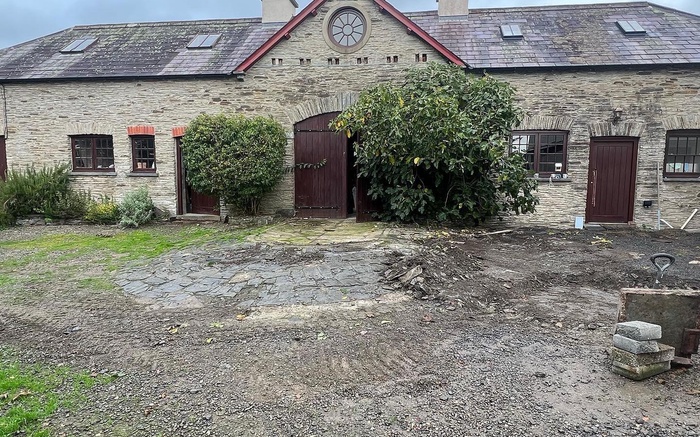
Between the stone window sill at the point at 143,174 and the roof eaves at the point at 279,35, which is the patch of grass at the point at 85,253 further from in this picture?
the roof eaves at the point at 279,35

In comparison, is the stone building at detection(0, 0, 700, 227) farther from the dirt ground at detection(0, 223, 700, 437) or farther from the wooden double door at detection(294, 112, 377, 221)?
the dirt ground at detection(0, 223, 700, 437)

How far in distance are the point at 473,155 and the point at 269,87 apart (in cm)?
587

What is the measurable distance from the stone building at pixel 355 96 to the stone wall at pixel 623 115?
3 cm

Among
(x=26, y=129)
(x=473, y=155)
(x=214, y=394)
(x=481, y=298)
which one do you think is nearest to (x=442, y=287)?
(x=481, y=298)

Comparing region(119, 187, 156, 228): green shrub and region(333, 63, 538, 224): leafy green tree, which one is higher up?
region(333, 63, 538, 224): leafy green tree

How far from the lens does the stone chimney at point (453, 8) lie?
46.3 ft

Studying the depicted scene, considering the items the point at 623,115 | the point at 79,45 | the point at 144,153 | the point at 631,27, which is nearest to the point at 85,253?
the point at 144,153

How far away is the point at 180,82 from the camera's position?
41.3ft

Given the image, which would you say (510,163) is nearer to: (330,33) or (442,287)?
(442,287)

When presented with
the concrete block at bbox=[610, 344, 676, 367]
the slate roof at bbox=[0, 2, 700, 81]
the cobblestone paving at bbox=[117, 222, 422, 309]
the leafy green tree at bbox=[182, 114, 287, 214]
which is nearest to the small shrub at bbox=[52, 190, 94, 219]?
the slate roof at bbox=[0, 2, 700, 81]

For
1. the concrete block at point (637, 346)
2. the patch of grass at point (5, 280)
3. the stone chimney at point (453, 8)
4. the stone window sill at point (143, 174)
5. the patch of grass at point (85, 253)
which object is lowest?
the patch of grass at point (5, 280)

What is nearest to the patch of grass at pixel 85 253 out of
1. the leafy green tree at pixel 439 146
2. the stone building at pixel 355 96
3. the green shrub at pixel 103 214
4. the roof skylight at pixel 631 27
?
the green shrub at pixel 103 214

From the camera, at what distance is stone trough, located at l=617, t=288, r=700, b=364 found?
3.90 metres

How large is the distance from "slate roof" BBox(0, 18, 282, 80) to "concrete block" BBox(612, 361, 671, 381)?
11.4m
